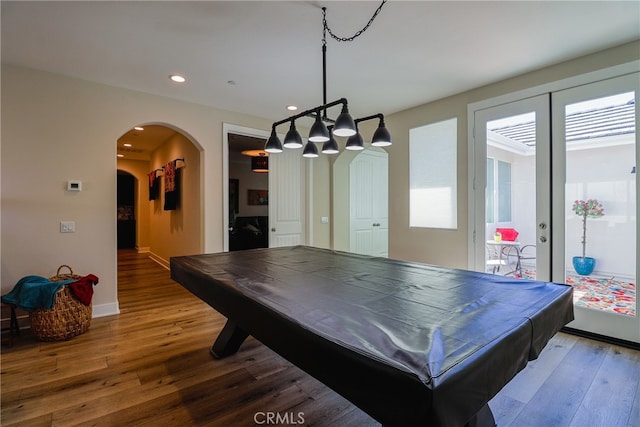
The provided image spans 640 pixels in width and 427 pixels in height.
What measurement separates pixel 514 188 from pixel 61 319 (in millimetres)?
4588

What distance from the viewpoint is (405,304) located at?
50.6 inches

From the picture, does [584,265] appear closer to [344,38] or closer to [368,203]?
[344,38]

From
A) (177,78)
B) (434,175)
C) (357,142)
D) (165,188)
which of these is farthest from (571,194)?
(165,188)

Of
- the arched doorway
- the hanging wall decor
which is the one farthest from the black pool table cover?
the hanging wall decor

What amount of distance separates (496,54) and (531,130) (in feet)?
2.97

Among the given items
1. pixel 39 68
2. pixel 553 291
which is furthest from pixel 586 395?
pixel 39 68

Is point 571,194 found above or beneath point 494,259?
above

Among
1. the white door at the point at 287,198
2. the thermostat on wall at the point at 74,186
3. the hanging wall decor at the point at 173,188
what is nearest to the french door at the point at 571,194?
the white door at the point at 287,198

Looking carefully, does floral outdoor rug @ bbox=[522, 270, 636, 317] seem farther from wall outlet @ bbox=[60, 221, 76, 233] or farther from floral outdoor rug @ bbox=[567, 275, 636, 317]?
wall outlet @ bbox=[60, 221, 76, 233]

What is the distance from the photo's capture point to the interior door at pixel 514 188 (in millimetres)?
2959

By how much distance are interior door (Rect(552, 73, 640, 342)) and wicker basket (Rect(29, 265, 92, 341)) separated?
457 cm

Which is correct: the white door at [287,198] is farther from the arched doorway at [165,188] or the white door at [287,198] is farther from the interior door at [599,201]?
the interior door at [599,201]

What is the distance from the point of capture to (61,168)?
3.12 meters

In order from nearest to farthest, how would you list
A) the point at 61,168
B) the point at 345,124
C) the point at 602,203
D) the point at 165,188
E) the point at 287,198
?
the point at 345,124, the point at 602,203, the point at 61,168, the point at 287,198, the point at 165,188
